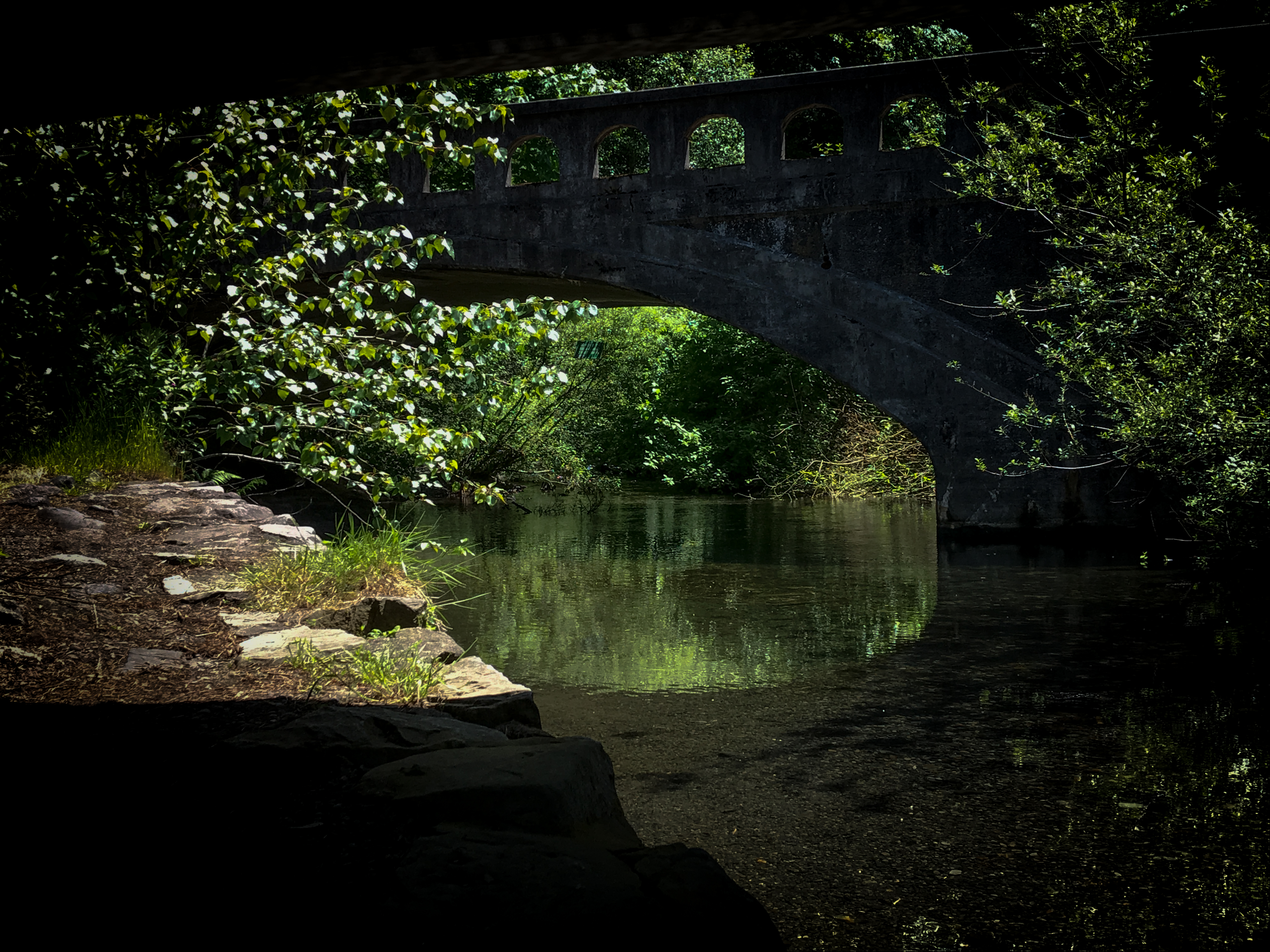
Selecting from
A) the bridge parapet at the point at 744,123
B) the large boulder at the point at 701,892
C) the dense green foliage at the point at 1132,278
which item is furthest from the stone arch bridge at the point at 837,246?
the large boulder at the point at 701,892

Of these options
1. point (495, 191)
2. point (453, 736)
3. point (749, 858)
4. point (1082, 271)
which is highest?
point (495, 191)

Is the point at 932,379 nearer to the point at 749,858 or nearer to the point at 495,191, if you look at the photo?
the point at 495,191

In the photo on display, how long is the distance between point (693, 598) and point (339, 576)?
114 inches

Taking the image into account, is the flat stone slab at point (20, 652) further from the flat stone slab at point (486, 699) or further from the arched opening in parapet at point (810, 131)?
the arched opening in parapet at point (810, 131)

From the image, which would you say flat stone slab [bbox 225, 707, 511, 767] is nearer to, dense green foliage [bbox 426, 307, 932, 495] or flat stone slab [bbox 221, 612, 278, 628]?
flat stone slab [bbox 221, 612, 278, 628]

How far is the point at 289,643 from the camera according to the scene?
3.67 meters

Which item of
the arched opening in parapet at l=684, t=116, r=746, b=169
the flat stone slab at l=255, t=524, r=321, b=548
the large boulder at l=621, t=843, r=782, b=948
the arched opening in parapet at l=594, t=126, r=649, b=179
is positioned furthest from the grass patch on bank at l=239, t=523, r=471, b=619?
the arched opening in parapet at l=594, t=126, r=649, b=179

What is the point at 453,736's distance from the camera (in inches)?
107

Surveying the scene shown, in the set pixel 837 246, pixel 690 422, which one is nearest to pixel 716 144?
pixel 690 422

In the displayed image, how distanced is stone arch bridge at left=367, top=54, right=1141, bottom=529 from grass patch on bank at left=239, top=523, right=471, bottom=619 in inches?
218

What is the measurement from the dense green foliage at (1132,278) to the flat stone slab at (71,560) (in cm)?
614

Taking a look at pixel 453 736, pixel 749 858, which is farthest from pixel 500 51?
pixel 749 858

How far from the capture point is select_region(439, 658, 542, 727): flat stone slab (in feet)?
10.3

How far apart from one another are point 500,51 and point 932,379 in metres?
7.46
